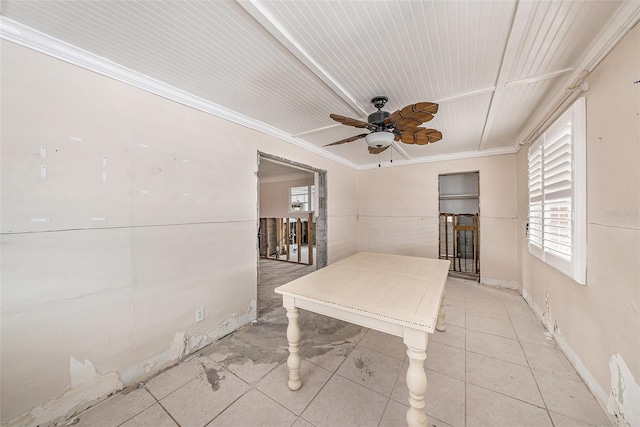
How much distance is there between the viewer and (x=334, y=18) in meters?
1.21

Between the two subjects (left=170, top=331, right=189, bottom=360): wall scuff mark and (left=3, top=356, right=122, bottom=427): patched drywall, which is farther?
(left=170, top=331, right=189, bottom=360): wall scuff mark

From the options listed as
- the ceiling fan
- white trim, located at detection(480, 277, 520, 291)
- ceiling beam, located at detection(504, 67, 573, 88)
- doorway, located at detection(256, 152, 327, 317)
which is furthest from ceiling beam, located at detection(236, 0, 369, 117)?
white trim, located at detection(480, 277, 520, 291)

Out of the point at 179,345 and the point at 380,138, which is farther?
the point at 179,345

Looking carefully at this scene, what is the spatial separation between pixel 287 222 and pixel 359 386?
443 cm

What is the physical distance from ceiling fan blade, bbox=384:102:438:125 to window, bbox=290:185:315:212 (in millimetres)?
4767

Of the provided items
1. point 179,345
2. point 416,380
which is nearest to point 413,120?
point 416,380

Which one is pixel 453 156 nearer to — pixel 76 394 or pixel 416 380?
pixel 416 380

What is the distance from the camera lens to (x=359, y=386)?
1639 mm

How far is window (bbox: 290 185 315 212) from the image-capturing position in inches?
261

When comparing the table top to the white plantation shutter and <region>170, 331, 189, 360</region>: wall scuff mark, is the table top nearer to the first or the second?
<region>170, 331, 189, 360</region>: wall scuff mark

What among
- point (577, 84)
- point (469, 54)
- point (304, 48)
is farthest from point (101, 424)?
point (577, 84)

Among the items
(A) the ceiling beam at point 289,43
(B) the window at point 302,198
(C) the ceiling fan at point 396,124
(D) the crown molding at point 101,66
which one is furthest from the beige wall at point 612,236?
(B) the window at point 302,198

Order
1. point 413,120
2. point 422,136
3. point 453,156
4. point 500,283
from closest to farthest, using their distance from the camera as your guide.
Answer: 1. point 413,120
2. point 422,136
3. point 500,283
4. point 453,156

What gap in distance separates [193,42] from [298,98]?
2.98 ft
